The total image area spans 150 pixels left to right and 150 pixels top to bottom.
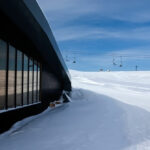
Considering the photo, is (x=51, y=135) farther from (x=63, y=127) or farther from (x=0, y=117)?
(x=0, y=117)

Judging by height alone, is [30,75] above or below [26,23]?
below

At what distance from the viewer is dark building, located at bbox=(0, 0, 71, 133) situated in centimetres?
446

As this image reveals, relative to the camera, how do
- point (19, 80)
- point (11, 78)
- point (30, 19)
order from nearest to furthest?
point (30, 19) → point (11, 78) → point (19, 80)

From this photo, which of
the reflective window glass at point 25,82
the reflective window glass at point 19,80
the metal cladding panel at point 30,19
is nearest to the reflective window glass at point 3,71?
the metal cladding panel at point 30,19

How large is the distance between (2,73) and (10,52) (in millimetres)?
893

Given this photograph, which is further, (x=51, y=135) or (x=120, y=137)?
(x=51, y=135)

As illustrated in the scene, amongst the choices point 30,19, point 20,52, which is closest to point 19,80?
point 20,52

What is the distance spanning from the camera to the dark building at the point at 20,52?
4.46 meters

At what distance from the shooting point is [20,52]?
640cm

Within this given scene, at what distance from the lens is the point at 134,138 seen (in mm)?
4043

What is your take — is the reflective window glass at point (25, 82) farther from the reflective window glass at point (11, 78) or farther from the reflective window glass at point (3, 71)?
the reflective window glass at point (3, 71)

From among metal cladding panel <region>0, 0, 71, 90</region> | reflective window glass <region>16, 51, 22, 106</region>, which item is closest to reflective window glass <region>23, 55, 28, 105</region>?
reflective window glass <region>16, 51, 22, 106</region>

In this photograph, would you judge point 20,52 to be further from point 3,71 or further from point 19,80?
point 3,71

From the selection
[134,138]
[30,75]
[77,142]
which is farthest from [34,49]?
[134,138]
